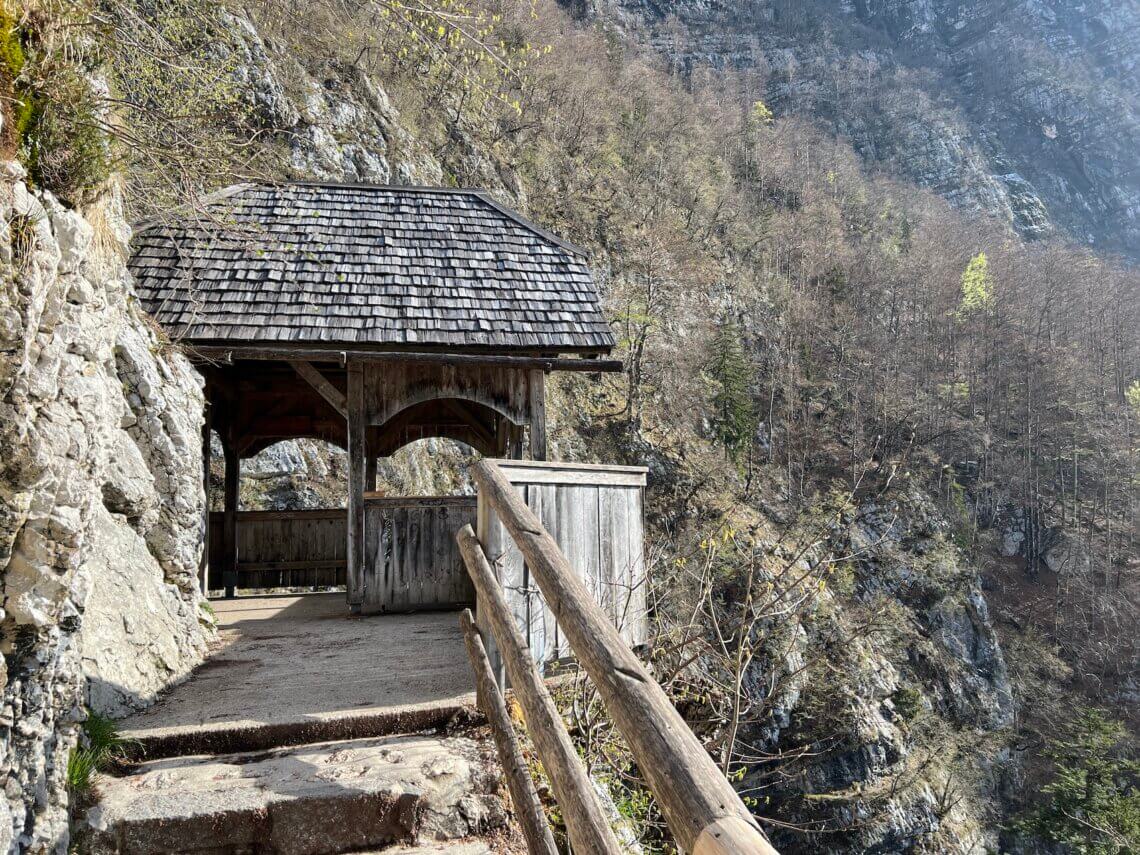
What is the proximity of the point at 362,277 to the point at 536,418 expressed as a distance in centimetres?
240

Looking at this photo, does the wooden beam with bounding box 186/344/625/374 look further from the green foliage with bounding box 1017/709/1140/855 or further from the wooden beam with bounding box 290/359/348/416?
the green foliage with bounding box 1017/709/1140/855

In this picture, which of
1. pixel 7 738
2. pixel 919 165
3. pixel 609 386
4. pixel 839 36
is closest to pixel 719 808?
pixel 7 738

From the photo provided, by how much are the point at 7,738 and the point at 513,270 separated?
6.56m

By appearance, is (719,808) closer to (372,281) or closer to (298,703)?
(298,703)

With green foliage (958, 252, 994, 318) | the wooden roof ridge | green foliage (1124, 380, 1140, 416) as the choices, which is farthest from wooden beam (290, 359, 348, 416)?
green foliage (1124, 380, 1140, 416)

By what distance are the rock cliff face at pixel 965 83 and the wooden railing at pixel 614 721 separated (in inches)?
2504

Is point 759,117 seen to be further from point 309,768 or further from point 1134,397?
point 309,768

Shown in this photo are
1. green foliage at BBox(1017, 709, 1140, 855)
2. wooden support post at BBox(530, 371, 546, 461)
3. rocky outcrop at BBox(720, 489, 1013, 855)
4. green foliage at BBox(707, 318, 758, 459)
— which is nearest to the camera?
wooden support post at BBox(530, 371, 546, 461)

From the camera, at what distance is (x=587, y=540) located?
16.2 ft

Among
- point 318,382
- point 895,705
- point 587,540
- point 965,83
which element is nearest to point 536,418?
point 318,382

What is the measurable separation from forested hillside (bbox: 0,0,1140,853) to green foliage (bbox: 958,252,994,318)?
22 centimetres

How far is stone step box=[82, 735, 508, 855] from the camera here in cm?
278

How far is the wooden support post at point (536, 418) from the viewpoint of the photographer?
766 cm

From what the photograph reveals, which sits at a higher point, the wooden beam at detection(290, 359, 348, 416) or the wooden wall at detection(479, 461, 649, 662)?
the wooden beam at detection(290, 359, 348, 416)
